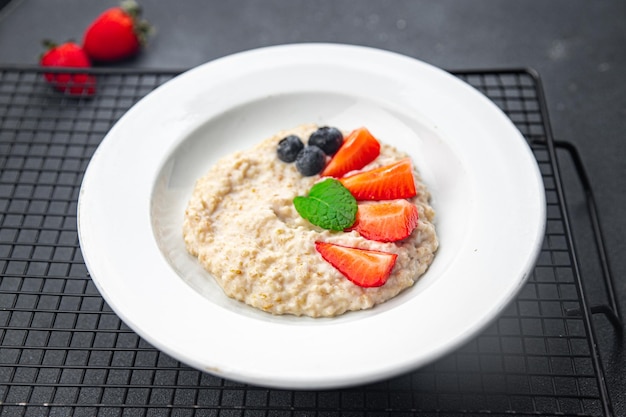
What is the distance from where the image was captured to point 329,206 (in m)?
2.21

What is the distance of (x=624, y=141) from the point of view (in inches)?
124

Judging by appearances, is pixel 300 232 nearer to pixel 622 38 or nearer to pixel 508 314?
pixel 508 314

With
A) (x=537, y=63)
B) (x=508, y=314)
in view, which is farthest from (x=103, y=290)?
(x=537, y=63)

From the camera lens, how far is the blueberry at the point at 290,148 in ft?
8.07

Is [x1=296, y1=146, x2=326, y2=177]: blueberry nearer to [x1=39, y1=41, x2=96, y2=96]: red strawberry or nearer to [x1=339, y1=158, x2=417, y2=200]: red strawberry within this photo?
[x1=339, y1=158, x2=417, y2=200]: red strawberry

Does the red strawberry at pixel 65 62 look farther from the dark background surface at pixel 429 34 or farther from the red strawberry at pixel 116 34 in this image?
the dark background surface at pixel 429 34

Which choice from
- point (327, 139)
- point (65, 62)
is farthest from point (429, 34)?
point (65, 62)

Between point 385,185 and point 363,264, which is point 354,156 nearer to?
point 385,185

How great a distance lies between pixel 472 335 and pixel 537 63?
91.0 inches

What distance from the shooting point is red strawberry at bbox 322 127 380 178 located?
2430 mm

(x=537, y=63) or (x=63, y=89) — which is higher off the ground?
(x=63, y=89)

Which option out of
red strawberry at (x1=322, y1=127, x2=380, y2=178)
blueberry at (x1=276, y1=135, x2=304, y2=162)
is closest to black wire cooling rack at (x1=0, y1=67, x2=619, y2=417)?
red strawberry at (x1=322, y1=127, x2=380, y2=178)

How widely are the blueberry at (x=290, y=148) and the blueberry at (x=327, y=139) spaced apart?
57mm

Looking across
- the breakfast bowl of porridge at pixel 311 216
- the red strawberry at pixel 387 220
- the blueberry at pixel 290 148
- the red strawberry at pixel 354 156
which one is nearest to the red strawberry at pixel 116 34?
the breakfast bowl of porridge at pixel 311 216
